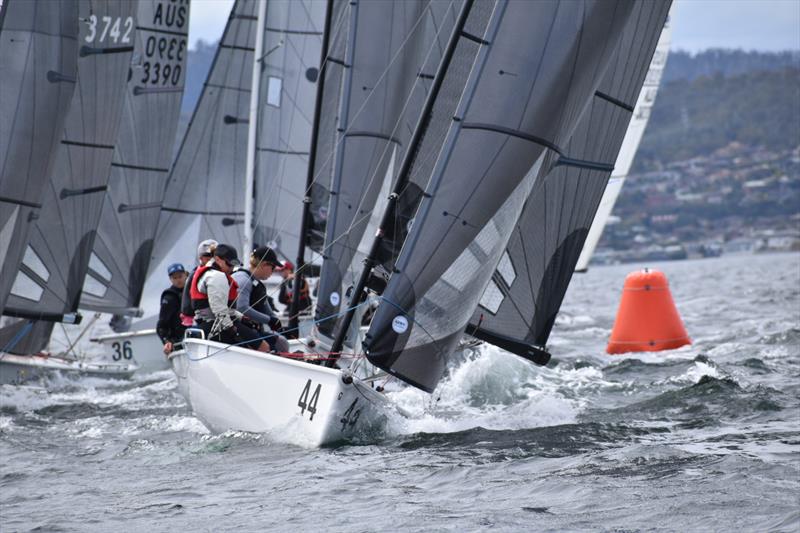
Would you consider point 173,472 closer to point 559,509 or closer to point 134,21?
point 559,509

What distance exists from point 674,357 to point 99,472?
Result: 6665 mm

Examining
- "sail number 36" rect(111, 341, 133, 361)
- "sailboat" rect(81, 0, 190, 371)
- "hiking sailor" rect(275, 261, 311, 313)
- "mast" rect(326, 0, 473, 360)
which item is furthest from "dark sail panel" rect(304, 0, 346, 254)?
"mast" rect(326, 0, 473, 360)

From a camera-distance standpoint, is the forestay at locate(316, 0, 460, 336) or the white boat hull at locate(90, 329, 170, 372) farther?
the white boat hull at locate(90, 329, 170, 372)

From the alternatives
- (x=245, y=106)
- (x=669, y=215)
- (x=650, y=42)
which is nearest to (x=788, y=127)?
(x=669, y=215)

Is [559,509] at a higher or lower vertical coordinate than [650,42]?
lower

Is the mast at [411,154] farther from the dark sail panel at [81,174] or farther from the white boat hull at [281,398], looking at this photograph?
the dark sail panel at [81,174]

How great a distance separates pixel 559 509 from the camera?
575 cm

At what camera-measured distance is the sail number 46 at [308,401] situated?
7.28 metres

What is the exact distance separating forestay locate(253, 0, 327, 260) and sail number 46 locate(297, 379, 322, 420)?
775 cm

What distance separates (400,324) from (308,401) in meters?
0.67

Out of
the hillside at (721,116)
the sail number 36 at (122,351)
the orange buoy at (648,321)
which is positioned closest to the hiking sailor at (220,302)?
the sail number 36 at (122,351)

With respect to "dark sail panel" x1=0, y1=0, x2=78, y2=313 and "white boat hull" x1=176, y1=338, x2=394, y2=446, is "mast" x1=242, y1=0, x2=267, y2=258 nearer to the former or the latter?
"dark sail panel" x1=0, y1=0, x2=78, y2=313

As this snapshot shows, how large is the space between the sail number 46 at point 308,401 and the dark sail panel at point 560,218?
137cm

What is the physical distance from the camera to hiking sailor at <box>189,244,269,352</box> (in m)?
8.18
